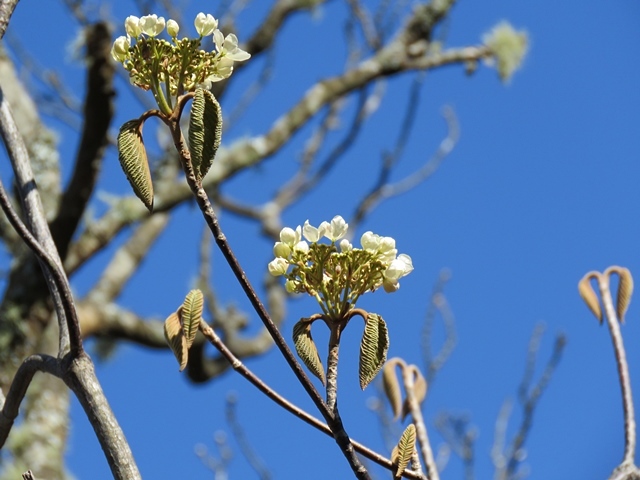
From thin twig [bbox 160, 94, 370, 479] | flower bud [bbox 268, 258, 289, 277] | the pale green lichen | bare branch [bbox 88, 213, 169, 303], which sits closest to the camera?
thin twig [bbox 160, 94, 370, 479]

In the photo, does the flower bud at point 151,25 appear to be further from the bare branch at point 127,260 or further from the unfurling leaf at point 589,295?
the bare branch at point 127,260

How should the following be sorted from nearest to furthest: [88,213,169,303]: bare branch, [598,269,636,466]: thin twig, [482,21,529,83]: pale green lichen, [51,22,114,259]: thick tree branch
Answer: [598,269,636,466]: thin twig < [51,22,114,259]: thick tree branch < [88,213,169,303]: bare branch < [482,21,529,83]: pale green lichen

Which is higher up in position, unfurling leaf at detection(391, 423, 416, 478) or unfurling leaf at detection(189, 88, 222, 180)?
unfurling leaf at detection(189, 88, 222, 180)

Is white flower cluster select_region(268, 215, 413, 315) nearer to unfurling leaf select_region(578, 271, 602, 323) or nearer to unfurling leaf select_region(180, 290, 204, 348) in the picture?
unfurling leaf select_region(180, 290, 204, 348)

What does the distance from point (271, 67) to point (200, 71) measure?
3.17 m

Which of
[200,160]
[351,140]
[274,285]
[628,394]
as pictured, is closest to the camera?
[200,160]

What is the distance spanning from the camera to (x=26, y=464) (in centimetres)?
202

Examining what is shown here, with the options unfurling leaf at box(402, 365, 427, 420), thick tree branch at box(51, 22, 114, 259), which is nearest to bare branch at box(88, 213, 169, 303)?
thick tree branch at box(51, 22, 114, 259)

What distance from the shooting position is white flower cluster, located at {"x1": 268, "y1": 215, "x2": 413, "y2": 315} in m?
0.50

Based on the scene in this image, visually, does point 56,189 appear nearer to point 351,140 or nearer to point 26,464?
point 26,464

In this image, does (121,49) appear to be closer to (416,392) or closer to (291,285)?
(291,285)

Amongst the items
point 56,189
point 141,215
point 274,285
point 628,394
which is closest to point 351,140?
point 274,285

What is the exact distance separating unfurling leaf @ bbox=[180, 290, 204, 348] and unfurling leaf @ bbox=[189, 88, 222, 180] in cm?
10

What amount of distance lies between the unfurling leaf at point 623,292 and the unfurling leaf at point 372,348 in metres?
0.31
